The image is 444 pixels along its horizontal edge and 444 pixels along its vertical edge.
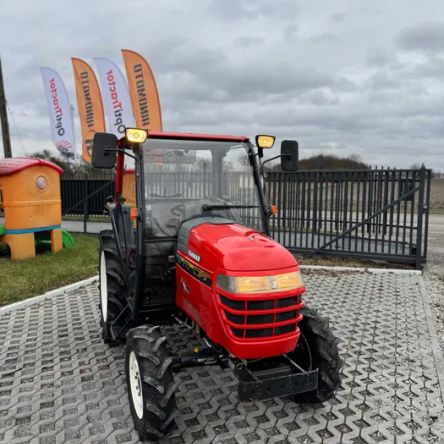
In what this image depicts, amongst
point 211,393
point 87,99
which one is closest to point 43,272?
point 211,393

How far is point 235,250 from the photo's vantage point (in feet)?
9.07

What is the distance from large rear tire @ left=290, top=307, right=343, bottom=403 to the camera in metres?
3.08

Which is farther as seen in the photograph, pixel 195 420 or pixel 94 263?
pixel 94 263

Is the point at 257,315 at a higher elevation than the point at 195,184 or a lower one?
lower

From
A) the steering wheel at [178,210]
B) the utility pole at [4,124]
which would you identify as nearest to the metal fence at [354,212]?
the steering wheel at [178,210]

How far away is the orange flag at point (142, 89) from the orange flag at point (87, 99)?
1894 millimetres

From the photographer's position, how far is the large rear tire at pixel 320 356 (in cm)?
308

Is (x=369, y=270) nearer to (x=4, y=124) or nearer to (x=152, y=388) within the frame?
(x=152, y=388)

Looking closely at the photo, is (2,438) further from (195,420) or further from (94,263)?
(94,263)

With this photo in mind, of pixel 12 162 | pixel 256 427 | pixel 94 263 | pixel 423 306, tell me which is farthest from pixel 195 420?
pixel 12 162

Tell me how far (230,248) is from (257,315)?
468 mm

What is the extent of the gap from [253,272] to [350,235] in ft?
22.7

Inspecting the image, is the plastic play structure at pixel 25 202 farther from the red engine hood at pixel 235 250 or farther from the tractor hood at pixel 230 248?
the red engine hood at pixel 235 250

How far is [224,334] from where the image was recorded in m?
2.71
